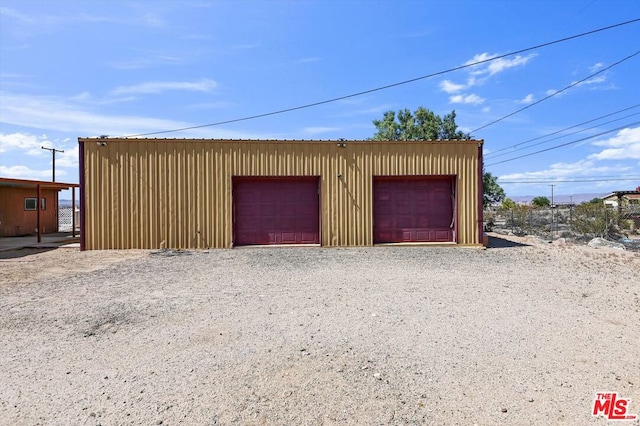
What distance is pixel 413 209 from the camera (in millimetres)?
13086

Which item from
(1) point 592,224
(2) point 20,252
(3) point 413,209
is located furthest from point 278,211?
(1) point 592,224

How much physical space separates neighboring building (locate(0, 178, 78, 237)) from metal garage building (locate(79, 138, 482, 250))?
654cm

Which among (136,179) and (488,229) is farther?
(488,229)

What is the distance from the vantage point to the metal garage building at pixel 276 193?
39.3 ft

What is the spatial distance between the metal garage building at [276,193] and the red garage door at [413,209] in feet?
0.12

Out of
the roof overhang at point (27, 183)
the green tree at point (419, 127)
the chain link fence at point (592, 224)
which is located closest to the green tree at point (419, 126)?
the green tree at point (419, 127)

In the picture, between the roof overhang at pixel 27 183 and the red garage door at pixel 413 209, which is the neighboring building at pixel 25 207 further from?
the red garage door at pixel 413 209

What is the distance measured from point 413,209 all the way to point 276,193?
4.90 metres

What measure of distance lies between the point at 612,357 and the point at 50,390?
514 centimetres

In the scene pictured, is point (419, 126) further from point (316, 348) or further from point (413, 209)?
point (316, 348)

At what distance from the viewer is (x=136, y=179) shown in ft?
39.4

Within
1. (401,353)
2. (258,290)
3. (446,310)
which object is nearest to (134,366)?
(401,353)

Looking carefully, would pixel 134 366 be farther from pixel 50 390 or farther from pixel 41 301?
pixel 41 301

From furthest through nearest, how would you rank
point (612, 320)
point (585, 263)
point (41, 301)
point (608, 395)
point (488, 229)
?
point (488, 229) < point (585, 263) < point (41, 301) < point (612, 320) < point (608, 395)
